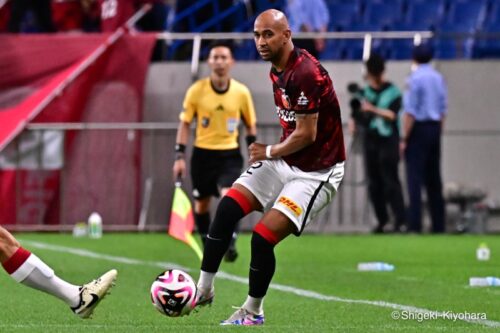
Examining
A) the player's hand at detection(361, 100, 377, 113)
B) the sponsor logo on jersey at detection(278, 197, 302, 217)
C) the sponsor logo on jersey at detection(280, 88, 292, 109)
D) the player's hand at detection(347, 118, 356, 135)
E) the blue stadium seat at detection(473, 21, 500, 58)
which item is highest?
the sponsor logo on jersey at detection(280, 88, 292, 109)

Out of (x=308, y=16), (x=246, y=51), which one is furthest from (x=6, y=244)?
(x=246, y=51)

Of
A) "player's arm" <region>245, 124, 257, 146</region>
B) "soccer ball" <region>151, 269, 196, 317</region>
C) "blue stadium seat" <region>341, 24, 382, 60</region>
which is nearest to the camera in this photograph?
"soccer ball" <region>151, 269, 196, 317</region>

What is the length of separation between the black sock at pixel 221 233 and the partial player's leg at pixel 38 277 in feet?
3.23

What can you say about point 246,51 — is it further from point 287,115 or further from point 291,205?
point 291,205

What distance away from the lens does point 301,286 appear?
38.1 ft

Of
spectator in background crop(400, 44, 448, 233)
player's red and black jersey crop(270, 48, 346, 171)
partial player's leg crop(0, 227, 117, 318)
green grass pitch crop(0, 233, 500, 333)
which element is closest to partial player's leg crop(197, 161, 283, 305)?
player's red and black jersey crop(270, 48, 346, 171)

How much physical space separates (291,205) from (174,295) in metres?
0.91

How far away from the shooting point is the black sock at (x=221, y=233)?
8.94 m

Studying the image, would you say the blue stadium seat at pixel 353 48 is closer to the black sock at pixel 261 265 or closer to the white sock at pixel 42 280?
the black sock at pixel 261 265

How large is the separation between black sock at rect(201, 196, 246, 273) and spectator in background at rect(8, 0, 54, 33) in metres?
13.6

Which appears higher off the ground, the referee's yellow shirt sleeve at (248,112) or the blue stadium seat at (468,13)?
the blue stadium seat at (468,13)

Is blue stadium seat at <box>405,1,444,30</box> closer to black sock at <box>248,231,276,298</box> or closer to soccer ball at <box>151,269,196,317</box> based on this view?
black sock at <box>248,231,276,298</box>

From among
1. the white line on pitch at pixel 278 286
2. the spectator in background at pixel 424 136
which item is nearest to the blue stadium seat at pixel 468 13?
the spectator in background at pixel 424 136

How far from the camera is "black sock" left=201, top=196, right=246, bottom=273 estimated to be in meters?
8.94
